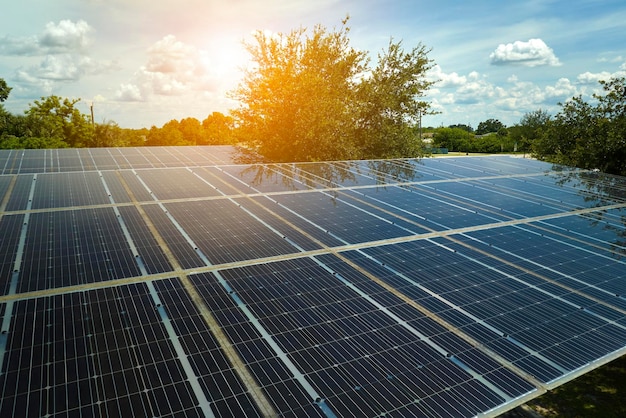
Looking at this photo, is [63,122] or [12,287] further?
[63,122]

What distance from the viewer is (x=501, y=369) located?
6676mm

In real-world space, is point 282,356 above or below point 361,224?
below

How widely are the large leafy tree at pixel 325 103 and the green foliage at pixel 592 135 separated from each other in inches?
548

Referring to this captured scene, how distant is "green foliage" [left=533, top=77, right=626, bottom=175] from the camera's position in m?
34.3

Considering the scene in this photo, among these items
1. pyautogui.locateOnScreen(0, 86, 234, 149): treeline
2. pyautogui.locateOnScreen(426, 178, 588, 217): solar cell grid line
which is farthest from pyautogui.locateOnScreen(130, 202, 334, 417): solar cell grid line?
pyautogui.locateOnScreen(0, 86, 234, 149): treeline

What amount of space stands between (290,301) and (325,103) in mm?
27539

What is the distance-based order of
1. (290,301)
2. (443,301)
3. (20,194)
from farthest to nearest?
(20,194) → (443,301) → (290,301)

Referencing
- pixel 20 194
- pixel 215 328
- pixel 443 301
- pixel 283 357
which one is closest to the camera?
pixel 283 357

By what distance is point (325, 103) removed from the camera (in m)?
33.4

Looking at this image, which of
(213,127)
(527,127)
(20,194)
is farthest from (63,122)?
(527,127)

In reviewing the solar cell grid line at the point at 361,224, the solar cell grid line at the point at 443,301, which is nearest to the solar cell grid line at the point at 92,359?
the solar cell grid line at the point at 443,301

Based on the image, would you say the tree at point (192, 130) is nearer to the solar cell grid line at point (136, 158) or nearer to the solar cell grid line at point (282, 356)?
the solar cell grid line at point (136, 158)

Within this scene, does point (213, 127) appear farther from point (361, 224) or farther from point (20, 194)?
point (361, 224)

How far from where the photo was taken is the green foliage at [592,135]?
34.3 m
